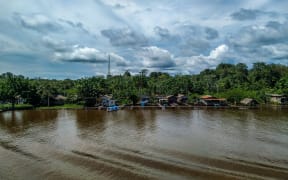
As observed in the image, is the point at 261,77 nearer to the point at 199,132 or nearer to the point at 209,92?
the point at 209,92

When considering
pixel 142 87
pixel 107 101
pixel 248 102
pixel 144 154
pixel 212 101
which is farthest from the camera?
pixel 142 87

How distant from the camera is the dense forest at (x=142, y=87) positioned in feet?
198

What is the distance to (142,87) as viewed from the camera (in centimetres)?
8019

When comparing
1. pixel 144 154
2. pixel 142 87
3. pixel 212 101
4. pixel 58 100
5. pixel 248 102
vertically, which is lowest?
pixel 144 154

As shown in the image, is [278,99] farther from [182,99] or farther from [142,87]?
[142,87]

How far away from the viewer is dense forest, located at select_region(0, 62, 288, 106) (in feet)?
198

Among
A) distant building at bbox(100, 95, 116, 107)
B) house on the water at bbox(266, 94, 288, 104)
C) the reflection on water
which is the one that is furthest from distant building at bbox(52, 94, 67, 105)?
house on the water at bbox(266, 94, 288, 104)

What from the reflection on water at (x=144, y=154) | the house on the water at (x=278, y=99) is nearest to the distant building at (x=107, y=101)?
the reflection on water at (x=144, y=154)

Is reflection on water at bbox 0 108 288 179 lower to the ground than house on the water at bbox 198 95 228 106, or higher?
lower

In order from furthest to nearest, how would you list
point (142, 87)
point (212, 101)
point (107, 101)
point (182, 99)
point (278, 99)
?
1. point (142, 87)
2. point (278, 99)
3. point (182, 99)
4. point (212, 101)
5. point (107, 101)

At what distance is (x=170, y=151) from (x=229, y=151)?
15.7ft

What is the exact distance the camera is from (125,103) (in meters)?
65.4

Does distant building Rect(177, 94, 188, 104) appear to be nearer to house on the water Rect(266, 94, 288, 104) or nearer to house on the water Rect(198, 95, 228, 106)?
house on the water Rect(198, 95, 228, 106)

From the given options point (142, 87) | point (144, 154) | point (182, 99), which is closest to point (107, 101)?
point (142, 87)
